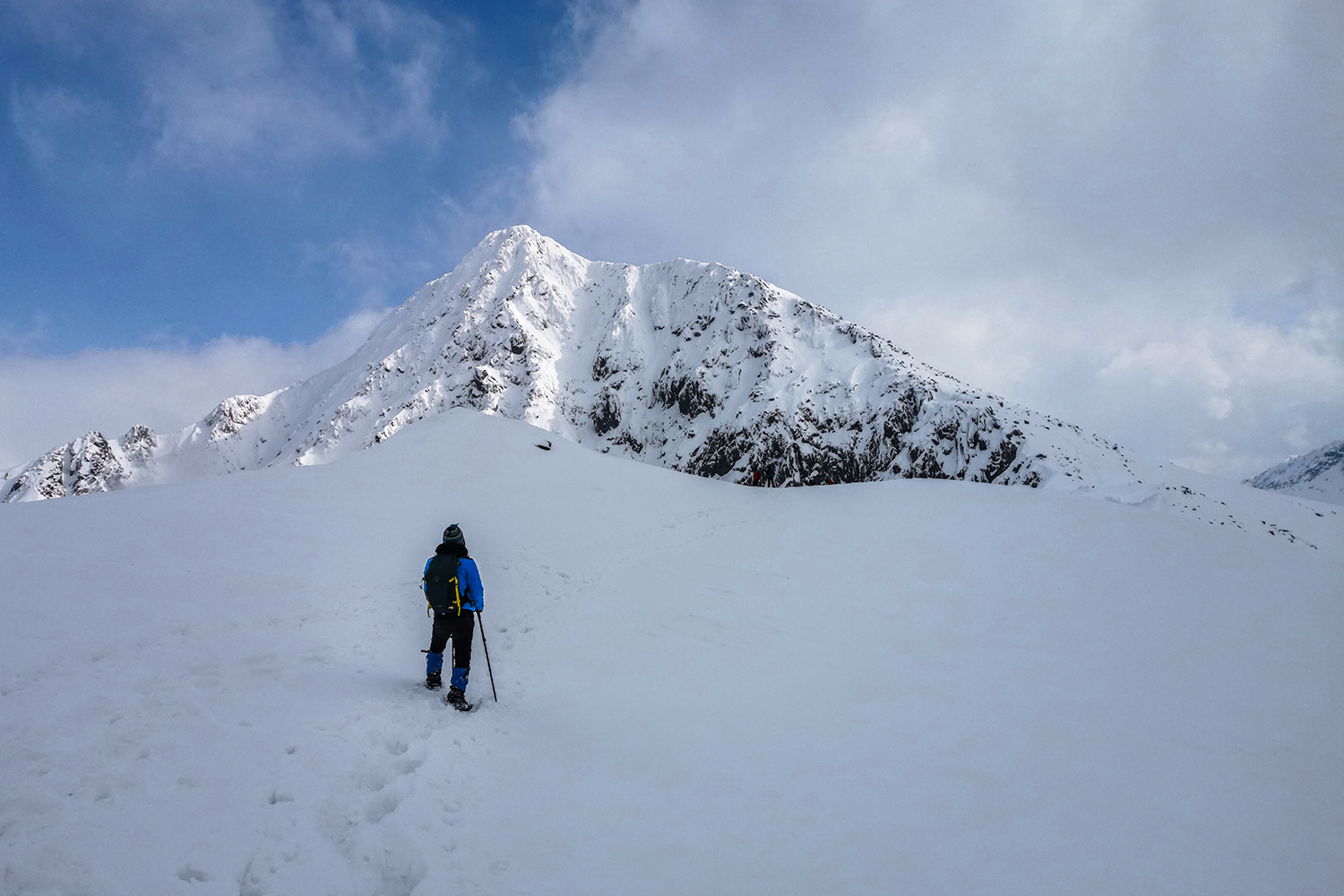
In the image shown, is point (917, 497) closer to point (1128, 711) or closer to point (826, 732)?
point (1128, 711)

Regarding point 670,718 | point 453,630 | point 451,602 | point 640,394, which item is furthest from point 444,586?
point 640,394

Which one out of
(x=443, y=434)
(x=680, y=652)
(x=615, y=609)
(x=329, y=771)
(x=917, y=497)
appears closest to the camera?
(x=329, y=771)

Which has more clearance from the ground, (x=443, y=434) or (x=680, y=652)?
(x=443, y=434)

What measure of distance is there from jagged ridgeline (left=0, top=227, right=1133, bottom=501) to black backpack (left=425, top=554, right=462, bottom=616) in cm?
2845

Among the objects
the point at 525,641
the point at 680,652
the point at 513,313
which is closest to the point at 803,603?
the point at 680,652

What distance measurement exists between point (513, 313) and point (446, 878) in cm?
11700

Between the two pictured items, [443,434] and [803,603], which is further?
[443,434]

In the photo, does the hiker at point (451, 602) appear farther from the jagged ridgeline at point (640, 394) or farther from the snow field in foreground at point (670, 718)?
the jagged ridgeline at point (640, 394)

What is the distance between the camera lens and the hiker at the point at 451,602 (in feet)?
23.3

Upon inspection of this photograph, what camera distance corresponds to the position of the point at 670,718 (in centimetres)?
684

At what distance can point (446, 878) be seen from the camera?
3.93 metres

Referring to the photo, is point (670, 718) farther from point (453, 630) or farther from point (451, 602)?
point (451, 602)

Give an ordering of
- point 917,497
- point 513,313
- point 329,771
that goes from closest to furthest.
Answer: point 329,771 < point 917,497 < point 513,313

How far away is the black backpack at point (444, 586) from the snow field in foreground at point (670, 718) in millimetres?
1142
